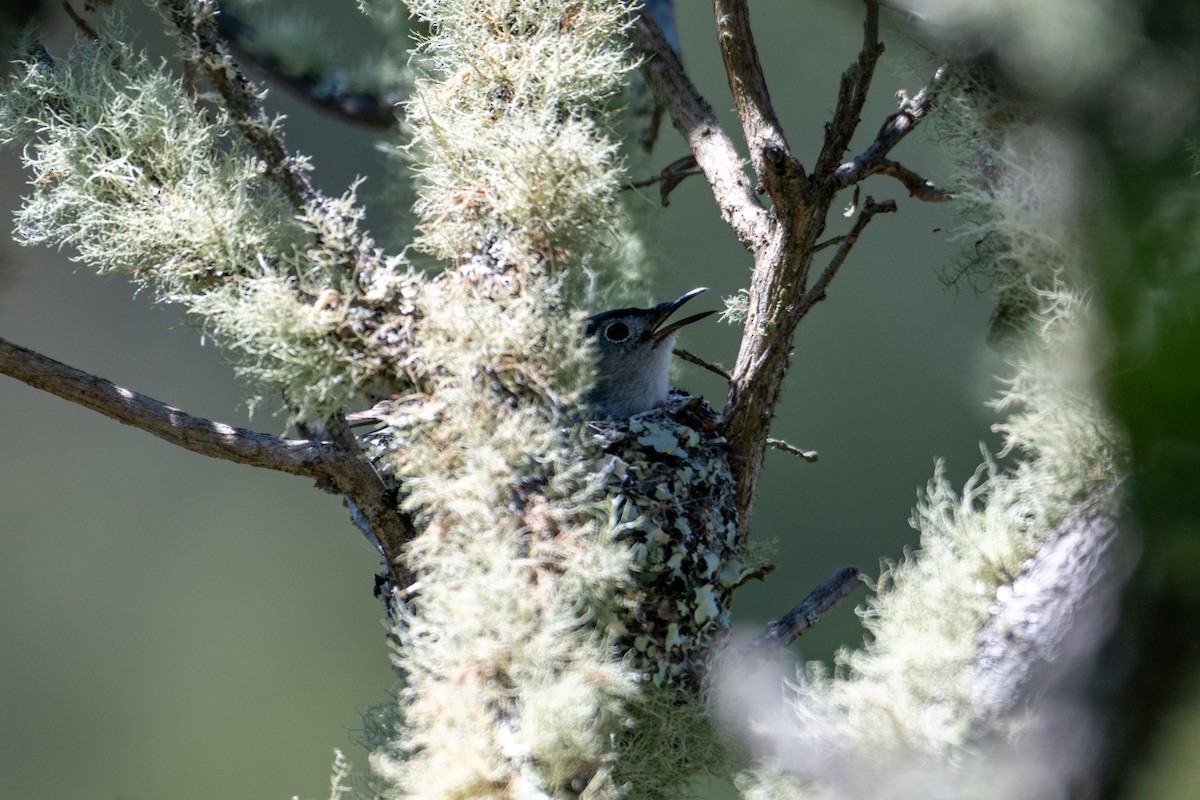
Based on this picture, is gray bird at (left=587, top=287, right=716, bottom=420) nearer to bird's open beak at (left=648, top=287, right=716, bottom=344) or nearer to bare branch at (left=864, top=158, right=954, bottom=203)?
bird's open beak at (left=648, top=287, right=716, bottom=344)

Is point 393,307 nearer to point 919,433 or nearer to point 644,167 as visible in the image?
point 644,167

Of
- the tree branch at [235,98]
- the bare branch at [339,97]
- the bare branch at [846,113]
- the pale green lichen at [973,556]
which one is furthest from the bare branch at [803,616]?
the bare branch at [339,97]

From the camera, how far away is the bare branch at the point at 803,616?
1232 mm

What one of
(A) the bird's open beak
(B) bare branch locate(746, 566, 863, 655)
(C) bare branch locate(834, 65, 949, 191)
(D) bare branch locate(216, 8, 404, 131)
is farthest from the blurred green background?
(B) bare branch locate(746, 566, 863, 655)

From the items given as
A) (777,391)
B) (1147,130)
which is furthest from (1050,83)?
(777,391)

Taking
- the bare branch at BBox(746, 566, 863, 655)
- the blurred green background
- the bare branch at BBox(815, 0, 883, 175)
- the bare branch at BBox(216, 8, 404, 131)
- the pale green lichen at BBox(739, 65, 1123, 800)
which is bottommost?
the pale green lichen at BBox(739, 65, 1123, 800)

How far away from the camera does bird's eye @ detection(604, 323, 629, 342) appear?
1524mm

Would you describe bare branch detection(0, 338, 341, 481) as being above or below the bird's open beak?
below

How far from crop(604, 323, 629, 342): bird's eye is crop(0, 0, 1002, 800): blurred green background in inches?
17.5

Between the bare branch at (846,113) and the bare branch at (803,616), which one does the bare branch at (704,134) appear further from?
the bare branch at (803,616)

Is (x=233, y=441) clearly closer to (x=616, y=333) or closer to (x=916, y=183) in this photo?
(x=616, y=333)

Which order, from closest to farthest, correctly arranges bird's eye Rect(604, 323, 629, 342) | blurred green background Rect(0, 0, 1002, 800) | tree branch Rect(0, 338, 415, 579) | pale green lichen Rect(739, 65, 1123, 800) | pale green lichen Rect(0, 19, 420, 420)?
1. pale green lichen Rect(739, 65, 1123, 800)
2. pale green lichen Rect(0, 19, 420, 420)
3. tree branch Rect(0, 338, 415, 579)
4. bird's eye Rect(604, 323, 629, 342)
5. blurred green background Rect(0, 0, 1002, 800)

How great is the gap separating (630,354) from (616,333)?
41mm

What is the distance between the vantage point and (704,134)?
54.7 inches
